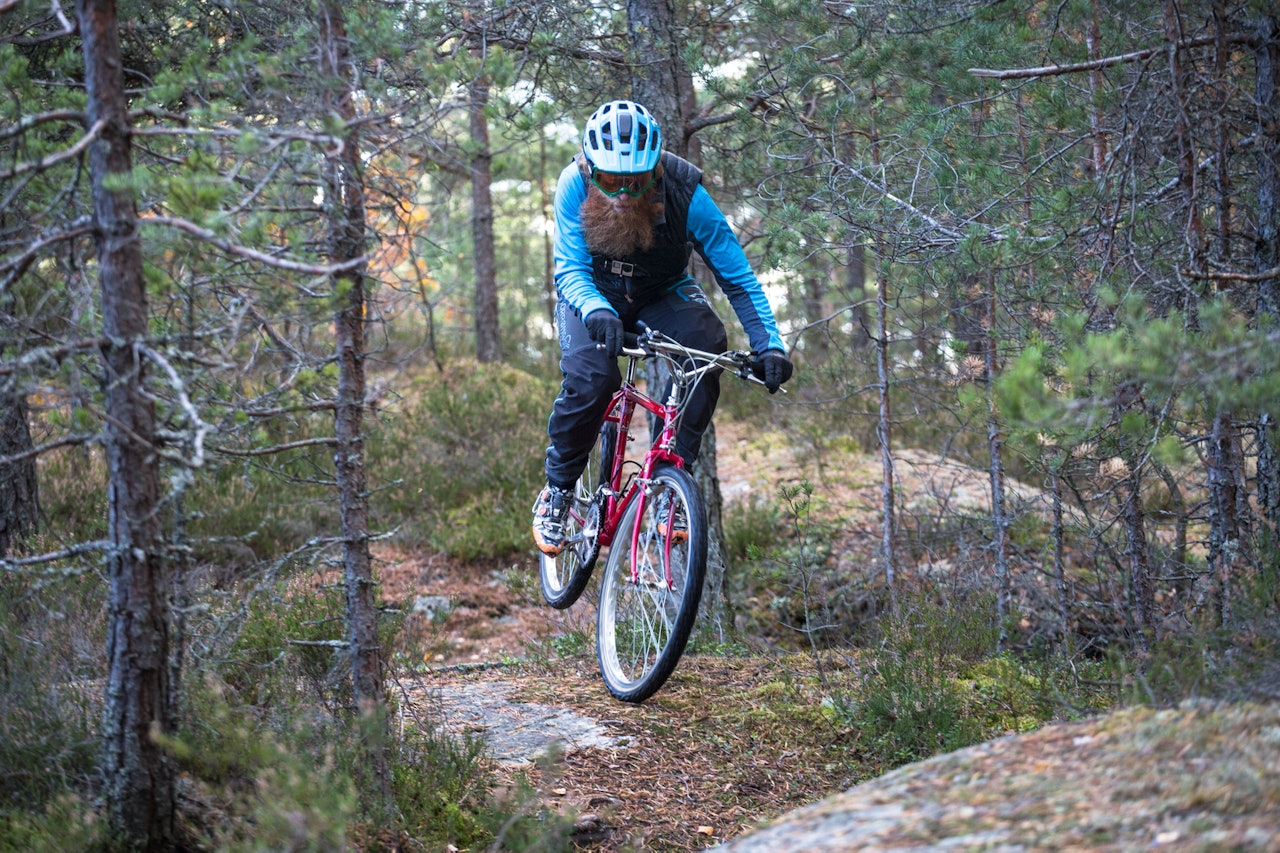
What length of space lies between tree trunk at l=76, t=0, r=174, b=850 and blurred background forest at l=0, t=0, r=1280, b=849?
1cm

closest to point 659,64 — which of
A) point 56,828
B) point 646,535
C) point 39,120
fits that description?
point 646,535

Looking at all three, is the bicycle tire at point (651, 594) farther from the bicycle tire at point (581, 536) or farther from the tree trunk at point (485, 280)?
the tree trunk at point (485, 280)

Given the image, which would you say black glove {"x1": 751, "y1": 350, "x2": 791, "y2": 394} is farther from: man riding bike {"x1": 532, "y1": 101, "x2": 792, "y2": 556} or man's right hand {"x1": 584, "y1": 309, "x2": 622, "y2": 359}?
man's right hand {"x1": 584, "y1": 309, "x2": 622, "y2": 359}

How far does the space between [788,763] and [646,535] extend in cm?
126

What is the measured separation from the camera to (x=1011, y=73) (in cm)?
434

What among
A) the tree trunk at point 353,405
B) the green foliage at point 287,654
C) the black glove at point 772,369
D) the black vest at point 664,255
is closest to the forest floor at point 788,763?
the green foliage at point 287,654

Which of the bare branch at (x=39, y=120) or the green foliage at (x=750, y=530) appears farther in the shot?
the green foliage at (x=750, y=530)

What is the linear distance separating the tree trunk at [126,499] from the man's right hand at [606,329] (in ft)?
6.96

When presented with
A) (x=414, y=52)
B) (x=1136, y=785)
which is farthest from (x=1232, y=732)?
(x=414, y=52)

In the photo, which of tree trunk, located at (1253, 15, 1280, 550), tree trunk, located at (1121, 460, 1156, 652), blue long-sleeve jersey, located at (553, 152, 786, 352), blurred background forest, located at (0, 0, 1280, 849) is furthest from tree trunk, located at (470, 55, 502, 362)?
tree trunk, located at (1253, 15, 1280, 550)

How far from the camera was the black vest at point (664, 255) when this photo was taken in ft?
16.9

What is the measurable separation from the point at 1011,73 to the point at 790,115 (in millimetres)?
2570

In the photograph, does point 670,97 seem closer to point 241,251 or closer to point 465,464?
point 241,251

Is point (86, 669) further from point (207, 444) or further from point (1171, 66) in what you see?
point (1171, 66)
